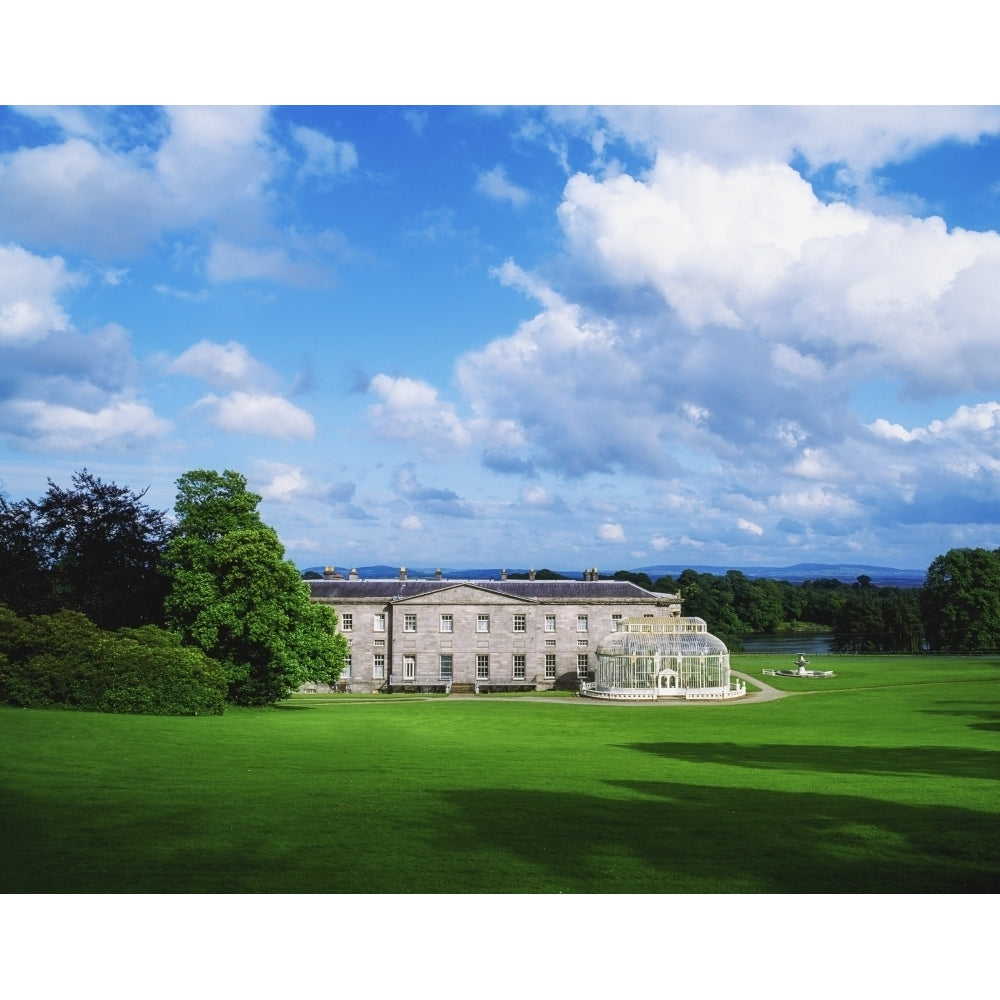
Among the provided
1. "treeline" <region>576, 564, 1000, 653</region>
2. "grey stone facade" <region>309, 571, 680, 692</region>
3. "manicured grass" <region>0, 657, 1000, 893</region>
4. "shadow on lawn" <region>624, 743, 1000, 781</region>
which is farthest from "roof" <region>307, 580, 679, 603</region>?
"shadow on lawn" <region>624, 743, 1000, 781</region>

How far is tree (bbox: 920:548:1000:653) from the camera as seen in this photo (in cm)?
7788

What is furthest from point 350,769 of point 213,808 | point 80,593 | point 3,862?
point 80,593

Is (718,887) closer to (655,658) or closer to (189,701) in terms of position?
(189,701)

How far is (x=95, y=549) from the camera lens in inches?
1628

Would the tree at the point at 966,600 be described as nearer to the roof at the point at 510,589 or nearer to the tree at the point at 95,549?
the roof at the point at 510,589

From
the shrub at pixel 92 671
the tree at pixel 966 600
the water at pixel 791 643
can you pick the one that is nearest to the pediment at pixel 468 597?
the water at pixel 791 643

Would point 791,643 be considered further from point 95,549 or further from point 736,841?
point 736,841

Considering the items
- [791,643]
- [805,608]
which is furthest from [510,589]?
[805,608]

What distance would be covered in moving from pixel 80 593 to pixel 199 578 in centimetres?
538

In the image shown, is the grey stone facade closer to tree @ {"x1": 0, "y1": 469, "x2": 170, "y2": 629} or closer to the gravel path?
the gravel path

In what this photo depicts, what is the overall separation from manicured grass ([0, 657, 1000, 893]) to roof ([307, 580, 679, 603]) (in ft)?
115

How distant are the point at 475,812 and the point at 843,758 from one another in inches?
491

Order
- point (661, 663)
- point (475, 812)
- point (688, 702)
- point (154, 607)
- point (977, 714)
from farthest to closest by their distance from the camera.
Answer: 1. point (661, 663)
2. point (688, 702)
3. point (154, 607)
4. point (977, 714)
5. point (475, 812)

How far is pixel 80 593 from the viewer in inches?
1524
